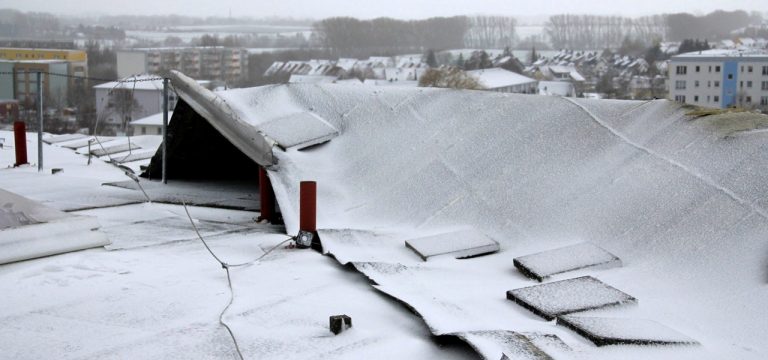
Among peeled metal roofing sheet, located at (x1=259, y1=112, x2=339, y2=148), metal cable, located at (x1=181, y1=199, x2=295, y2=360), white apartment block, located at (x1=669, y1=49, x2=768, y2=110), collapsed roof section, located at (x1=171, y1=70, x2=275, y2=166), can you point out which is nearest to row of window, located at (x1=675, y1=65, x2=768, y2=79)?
white apartment block, located at (x1=669, y1=49, x2=768, y2=110)

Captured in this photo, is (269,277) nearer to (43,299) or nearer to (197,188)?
(43,299)

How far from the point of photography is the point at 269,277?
5453 millimetres

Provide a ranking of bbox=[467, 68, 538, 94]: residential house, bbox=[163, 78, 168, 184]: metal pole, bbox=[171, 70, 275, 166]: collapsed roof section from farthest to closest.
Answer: bbox=[467, 68, 538, 94]: residential house
bbox=[163, 78, 168, 184]: metal pole
bbox=[171, 70, 275, 166]: collapsed roof section

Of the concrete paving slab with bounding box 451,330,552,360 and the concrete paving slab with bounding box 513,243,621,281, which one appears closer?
the concrete paving slab with bounding box 451,330,552,360

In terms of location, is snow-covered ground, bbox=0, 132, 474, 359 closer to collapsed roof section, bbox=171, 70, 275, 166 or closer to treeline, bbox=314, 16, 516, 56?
collapsed roof section, bbox=171, 70, 275, 166

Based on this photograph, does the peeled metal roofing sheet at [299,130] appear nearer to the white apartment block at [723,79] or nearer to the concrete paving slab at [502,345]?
the concrete paving slab at [502,345]

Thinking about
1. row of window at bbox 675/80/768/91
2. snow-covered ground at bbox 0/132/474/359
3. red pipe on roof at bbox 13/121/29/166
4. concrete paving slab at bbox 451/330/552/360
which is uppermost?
row of window at bbox 675/80/768/91

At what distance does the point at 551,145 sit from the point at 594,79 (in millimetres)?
54926

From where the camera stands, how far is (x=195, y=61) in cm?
5762

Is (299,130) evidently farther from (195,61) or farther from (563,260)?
(195,61)

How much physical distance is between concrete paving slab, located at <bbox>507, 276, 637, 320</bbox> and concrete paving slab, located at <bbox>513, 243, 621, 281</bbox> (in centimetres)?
25

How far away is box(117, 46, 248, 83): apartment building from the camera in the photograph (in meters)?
46.1

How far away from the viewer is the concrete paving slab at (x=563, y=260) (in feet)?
17.3

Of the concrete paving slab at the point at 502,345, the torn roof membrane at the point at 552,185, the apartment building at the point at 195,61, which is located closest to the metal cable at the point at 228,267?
the torn roof membrane at the point at 552,185
